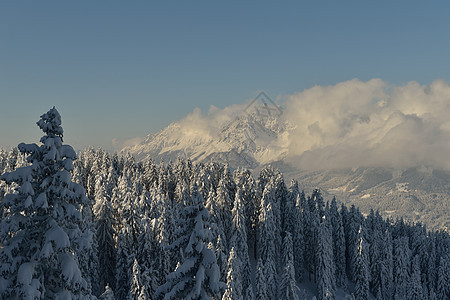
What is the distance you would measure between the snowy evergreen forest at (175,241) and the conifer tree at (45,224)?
0.04m

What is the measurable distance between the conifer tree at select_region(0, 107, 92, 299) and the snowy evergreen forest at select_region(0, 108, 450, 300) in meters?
0.04

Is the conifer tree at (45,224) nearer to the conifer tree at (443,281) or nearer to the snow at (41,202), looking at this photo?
the snow at (41,202)

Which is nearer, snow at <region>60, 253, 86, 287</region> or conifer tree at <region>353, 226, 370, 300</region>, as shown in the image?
snow at <region>60, 253, 86, 287</region>

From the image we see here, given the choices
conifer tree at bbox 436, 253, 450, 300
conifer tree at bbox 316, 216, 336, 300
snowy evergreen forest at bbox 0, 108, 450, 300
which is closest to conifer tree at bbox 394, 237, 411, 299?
snowy evergreen forest at bbox 0, 108, 450, 300

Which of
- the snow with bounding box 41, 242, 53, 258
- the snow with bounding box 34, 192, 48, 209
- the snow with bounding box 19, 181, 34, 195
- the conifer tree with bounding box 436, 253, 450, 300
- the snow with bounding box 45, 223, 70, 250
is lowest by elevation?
the conifer tree with bounding box 436, 253, 450, 300

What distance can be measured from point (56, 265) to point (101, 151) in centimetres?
10289

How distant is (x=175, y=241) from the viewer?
51.4 ft

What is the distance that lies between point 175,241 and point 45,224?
525 centimetres

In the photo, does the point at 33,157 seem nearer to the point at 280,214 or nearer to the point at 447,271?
the point at 280,214

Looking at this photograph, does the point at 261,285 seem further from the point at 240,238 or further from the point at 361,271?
the point at 361,271

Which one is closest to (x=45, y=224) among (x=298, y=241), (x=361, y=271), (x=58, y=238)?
(x=58, y=238)

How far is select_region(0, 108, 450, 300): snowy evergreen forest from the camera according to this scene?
495 inches

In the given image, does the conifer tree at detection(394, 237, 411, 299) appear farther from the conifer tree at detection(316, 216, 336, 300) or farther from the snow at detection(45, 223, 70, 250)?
the snow at detection(45, 223, 70, 250)

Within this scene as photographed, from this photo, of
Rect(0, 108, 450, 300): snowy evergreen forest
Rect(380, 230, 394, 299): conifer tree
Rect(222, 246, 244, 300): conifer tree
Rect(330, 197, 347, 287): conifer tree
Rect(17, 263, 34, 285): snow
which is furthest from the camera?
Rect(330, 197, 347, 287): conifer tree
